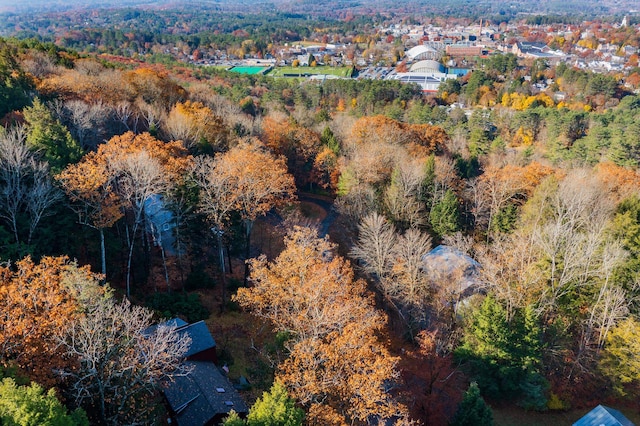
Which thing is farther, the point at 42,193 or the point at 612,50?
the point at 612,50

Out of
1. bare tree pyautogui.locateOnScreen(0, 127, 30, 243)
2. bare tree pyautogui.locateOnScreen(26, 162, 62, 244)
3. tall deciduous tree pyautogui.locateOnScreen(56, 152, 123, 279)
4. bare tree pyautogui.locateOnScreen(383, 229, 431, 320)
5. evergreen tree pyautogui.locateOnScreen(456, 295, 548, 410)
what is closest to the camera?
bare tree pyautogui.locateOnScreen(0, 127, 30, 243)

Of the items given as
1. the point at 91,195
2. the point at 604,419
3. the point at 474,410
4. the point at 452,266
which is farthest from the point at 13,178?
the point at 604,419

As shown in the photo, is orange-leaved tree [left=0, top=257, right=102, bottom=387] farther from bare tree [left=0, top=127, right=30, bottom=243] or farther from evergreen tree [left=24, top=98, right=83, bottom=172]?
evergreen tree [left=24, top=98, right=83, bottom=172]

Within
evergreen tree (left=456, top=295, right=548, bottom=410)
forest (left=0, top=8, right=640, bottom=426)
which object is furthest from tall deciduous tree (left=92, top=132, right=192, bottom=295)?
evergreen tree (left=456, top=295, right=548, bottom=410)

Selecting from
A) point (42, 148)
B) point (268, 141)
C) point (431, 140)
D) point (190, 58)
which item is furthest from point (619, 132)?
point (190, 58)

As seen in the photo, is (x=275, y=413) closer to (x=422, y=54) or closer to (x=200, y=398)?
(x=200, y=398)

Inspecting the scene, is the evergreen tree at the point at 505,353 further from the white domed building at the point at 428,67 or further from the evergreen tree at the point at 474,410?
the white domed building at the point at 428,67

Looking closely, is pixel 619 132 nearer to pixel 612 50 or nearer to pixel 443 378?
pixel 443 378
